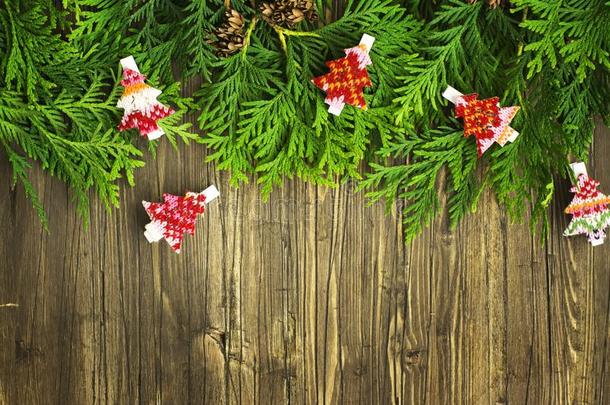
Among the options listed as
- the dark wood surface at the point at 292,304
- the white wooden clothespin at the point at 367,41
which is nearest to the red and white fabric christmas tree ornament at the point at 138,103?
the dark wood surface at the point at 292,304

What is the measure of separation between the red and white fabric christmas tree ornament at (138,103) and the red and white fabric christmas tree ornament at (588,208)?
1.39 metres

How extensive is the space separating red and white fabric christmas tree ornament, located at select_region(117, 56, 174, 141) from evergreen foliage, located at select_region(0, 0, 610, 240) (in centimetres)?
4

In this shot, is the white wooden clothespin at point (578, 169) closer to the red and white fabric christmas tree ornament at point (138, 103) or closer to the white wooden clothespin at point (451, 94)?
the white wooden clothespin at point (451, 94)

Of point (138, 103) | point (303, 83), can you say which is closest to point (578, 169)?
point (303, 83)

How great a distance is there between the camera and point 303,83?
2086mm

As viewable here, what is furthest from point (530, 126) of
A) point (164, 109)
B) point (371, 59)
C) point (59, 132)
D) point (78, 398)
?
point (78, 398)

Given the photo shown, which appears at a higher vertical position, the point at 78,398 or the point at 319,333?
the point at 319,333

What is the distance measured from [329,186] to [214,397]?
0.83 meters

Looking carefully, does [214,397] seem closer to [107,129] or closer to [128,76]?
[107,129]

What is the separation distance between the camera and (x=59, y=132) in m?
2.06

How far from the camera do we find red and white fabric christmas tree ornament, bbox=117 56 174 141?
6.62 feet

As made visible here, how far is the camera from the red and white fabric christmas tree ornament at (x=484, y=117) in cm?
207

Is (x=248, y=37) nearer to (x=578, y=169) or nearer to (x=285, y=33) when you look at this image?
(x=285, y=33)

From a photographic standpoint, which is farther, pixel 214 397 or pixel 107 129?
pixel 214 397
